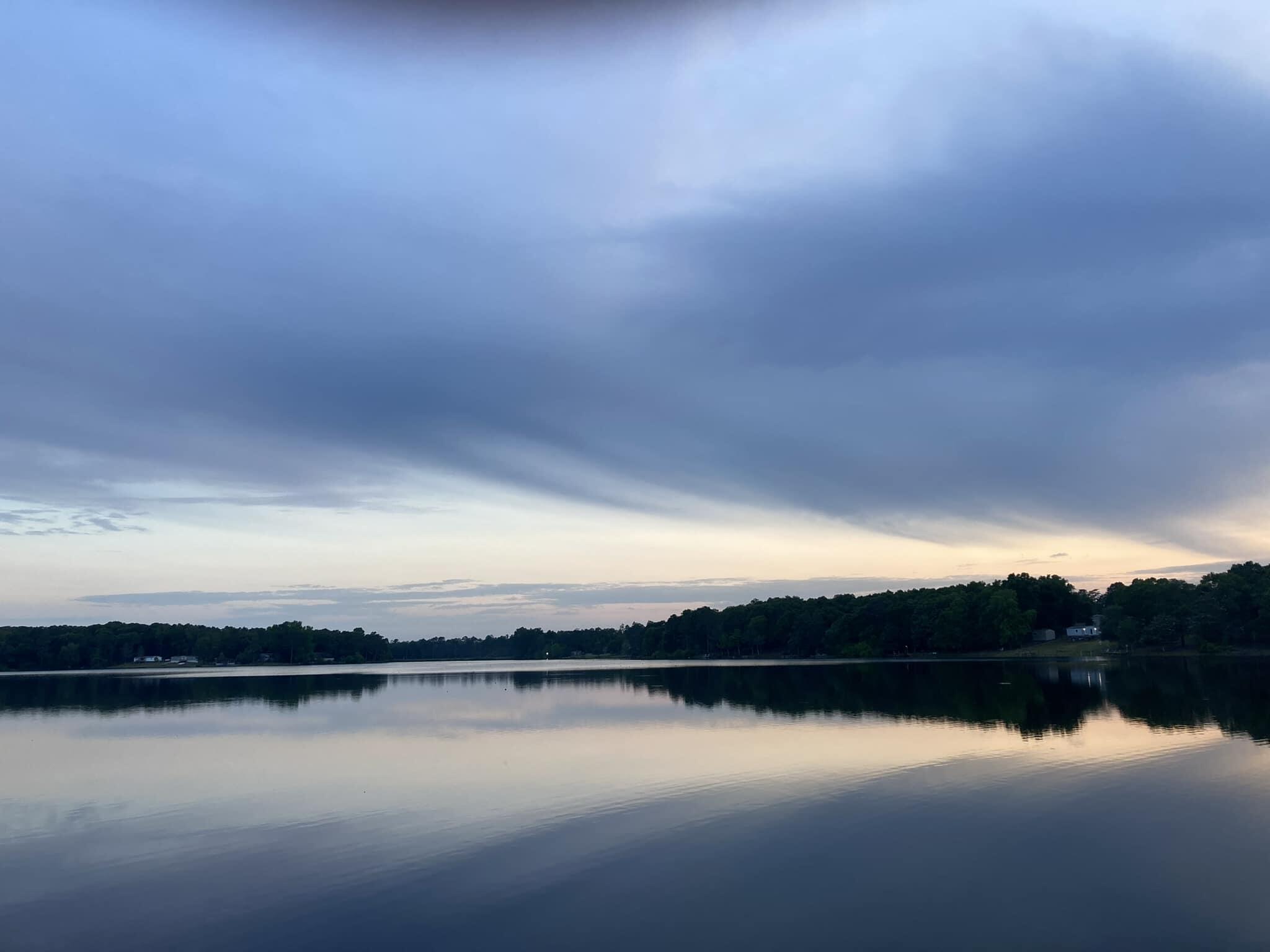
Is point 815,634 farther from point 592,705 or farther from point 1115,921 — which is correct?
point 1115,921

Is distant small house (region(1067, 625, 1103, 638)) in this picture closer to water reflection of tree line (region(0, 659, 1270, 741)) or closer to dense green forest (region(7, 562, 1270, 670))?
dense green forest (region(7, 562, 1270, 670))

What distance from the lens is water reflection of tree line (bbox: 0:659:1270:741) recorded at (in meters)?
45.6

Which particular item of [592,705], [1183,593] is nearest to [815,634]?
Result: [1183,593]

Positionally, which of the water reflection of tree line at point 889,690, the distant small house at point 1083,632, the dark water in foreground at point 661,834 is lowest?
the dark water in foreground at point 661,834

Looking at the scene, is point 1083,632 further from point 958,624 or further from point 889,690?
point 889,690

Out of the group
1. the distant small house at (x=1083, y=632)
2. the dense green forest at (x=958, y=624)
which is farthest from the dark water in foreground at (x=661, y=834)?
the distant small house at (x=1083, y=632)

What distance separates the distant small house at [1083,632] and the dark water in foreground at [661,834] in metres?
97.3

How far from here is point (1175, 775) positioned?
2739cm

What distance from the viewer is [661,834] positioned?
72.1 feet

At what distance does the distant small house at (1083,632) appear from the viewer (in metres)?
138

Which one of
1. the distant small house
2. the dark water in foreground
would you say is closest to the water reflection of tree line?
the dark water in foreground

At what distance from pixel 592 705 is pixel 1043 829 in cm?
4504

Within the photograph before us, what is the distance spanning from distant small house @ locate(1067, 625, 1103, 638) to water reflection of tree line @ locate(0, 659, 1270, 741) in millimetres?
36752

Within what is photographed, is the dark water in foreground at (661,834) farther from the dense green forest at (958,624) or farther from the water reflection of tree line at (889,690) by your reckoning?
the dense green forest at (958,624)
